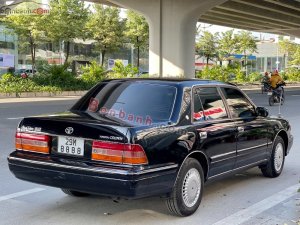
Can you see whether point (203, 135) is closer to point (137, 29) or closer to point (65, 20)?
point (65, 20)

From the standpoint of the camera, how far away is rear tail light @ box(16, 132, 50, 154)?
504cm

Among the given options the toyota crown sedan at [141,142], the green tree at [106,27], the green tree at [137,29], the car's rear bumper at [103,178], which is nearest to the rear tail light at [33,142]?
the toyota crown sedan at [141,142]

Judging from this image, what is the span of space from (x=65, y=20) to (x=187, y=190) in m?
33.7

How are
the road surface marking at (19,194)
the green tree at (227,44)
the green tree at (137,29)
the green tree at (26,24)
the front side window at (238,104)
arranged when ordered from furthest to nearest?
the green tree at (227,44) → the green tree at (137,29) → the green tree at (26,24) → the front side window at (238,104) → the road surface marking at (19,194)

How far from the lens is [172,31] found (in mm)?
27125

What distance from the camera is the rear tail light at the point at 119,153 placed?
462cm

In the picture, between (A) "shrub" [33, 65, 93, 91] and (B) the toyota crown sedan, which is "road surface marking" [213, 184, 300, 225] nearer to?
(B) the toyota crown sedan

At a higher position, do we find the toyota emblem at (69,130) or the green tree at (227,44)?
the green tree at (227,44)

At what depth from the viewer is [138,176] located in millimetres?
4578

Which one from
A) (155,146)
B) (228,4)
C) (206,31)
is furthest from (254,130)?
(206,31)

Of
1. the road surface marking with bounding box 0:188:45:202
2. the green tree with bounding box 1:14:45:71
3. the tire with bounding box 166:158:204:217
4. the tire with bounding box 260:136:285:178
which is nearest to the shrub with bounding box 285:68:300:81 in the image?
the green tree with bounding box 1:14:45:71

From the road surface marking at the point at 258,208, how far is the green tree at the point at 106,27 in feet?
129

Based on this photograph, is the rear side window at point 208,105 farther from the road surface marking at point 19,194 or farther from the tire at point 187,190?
the road surface marking at point 19,194

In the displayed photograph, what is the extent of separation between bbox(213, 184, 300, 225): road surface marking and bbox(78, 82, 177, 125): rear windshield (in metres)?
1.28
